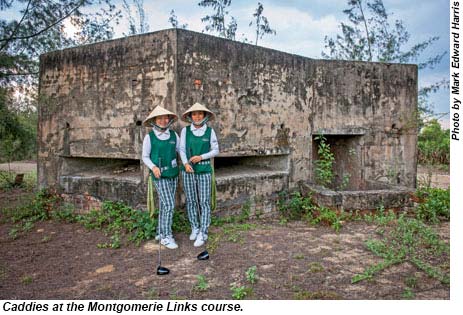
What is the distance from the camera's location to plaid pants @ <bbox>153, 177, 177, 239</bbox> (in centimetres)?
397

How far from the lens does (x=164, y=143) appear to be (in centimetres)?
394

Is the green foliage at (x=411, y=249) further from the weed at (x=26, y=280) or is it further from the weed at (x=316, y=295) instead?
the weed at (x=26, y=280)

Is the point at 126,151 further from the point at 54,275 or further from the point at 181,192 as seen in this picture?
the point at 54,275

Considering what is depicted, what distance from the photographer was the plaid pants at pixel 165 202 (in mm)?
3967

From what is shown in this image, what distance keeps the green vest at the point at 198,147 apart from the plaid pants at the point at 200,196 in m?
0.09

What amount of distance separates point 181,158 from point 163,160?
229mm

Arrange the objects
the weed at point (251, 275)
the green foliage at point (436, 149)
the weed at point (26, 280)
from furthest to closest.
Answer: the green foliage at point (436, 149)
the weed at point (26, 280)
the weed at point (251, 275)

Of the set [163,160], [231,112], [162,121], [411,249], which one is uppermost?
[231,112]

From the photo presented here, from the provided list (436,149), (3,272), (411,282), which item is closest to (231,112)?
(411,282)

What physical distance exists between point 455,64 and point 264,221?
339 centimetres

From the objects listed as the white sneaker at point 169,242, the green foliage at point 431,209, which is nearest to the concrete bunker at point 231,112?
the green foliage at point 431,209

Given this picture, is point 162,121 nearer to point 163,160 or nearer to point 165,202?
point 163,160

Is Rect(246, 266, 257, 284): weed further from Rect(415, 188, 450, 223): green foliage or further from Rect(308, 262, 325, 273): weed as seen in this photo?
Rect(415, 188, 450, 223): green foliage

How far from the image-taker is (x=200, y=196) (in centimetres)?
411
